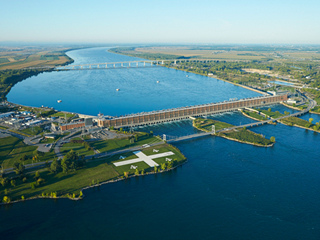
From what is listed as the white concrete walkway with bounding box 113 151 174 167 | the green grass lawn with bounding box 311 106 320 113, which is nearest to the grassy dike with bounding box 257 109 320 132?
the green grass lawn with bounding box 311 106 320 113

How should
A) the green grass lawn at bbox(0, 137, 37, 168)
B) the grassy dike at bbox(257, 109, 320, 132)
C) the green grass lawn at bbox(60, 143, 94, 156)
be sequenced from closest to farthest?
the green grass lawn at bbox(0, 137, 37, 168), the green grass lawn at bbox(60, 143, 94, 156), the grassy dike at bbox(257, 109, 320, 132)

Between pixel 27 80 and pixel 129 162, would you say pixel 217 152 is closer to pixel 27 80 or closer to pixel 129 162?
pixel 129 162

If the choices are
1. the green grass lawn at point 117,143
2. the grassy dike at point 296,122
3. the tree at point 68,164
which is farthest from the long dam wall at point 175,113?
the tree at point 68,164

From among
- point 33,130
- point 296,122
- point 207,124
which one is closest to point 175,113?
point 207,124

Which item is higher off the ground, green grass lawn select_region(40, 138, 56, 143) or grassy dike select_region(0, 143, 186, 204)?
green grass lawn select_region(40, 138, 56, 143)

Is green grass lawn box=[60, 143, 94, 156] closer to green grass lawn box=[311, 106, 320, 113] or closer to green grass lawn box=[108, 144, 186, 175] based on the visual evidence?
green grass lawn box=[108, 144, 186, 175]

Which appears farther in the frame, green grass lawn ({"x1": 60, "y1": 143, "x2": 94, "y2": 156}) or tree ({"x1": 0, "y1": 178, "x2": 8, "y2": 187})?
green grass lawn ({"x1": 60, "y1": 143, "x2": 94, "y2": 156})
